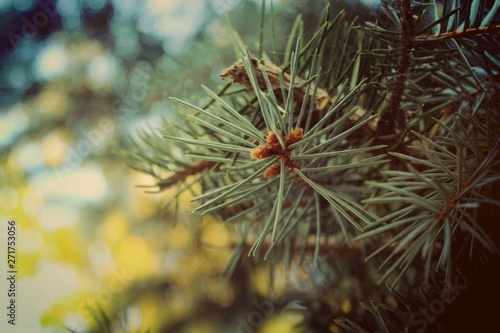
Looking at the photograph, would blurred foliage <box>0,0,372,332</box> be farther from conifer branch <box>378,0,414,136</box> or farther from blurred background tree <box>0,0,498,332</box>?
conifer branch <box>378,0,414,136</box>

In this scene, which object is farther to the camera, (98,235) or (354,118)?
(98,235)

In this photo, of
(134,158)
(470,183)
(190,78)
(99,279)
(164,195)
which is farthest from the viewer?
(164,195)

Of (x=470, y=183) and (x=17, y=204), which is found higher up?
(x=17, y=204)

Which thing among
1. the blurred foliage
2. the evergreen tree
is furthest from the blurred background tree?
the evergreen tree

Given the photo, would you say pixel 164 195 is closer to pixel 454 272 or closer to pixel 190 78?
pixel 190 78

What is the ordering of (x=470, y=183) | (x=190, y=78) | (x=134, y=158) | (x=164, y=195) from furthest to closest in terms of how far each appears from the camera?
1. (x=164, y=195)
2. (x=190, y=78)
3. (x=134, y=158)
4. (x=470, y=183)

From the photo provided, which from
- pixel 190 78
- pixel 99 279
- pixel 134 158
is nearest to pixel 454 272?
pixel 134 158
